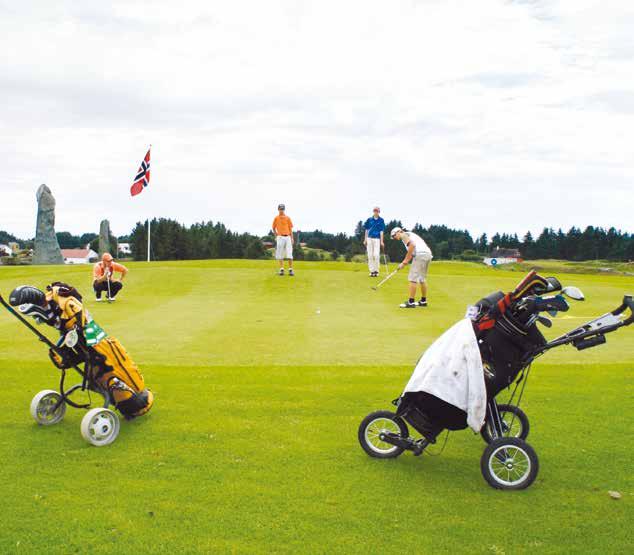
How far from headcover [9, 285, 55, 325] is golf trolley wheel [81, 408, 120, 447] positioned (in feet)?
3.26

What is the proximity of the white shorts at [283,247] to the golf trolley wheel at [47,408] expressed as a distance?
17.1 m

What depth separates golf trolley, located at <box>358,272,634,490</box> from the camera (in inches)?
203

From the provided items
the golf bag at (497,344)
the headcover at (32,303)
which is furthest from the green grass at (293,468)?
the headcover at (32,303)

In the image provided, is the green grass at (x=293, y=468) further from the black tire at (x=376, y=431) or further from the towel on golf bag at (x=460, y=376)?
the towel on golf bag at (x=460, y=376)

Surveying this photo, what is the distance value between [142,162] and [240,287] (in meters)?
15.5

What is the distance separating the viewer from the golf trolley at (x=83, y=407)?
19.6ft

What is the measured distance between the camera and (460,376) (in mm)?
5184

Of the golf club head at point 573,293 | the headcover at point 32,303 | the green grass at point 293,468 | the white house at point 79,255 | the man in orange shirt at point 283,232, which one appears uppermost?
the man in orange shirt at point 283,232

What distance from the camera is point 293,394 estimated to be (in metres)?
7.75

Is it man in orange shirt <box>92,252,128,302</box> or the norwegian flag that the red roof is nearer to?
A: the norwegian flag

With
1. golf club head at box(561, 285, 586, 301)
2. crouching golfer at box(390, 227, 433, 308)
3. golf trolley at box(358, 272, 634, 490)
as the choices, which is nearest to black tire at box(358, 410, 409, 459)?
golf trolley at box(358, 272, 634, 490)

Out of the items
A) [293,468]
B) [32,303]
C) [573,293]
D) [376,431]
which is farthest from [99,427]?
[573,293]

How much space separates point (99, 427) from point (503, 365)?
3.86 metres

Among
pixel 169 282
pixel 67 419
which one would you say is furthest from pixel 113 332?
pixel 169 282
